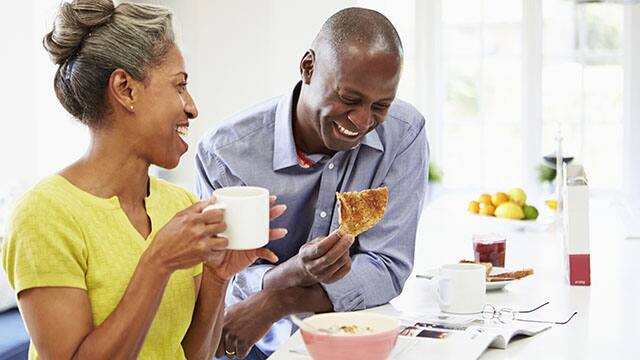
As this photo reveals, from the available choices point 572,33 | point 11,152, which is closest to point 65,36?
point 11,152

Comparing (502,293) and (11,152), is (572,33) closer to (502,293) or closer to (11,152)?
(11,152)

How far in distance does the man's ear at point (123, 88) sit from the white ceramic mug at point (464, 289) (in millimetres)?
886

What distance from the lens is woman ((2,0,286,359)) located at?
1627mm

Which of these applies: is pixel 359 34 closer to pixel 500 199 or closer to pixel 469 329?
pixel 469 329

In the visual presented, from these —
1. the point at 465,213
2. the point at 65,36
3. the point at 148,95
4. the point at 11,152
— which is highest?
the point at 65,36

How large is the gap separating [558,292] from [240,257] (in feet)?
3.63

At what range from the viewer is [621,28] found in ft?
20.7

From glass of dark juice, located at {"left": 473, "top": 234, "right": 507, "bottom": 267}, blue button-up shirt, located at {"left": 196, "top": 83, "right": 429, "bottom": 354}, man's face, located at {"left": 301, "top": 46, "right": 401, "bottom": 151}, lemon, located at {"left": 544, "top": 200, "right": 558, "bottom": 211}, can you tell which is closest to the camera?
man's face, located at {"left": 301, "top": 46, "right": 401, "bottom": 151}

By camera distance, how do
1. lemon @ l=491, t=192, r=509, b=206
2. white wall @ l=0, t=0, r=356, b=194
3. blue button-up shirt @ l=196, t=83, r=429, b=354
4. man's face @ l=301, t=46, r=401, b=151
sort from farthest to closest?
white wall @ l=0, t=0, r=356, b=194
lemon @ l=491, t=192, r=509, b=206
blue button-up shirt @ l=196, t=83, r=429, b=354
man's face @ l=301, t=46, r=401, b=151

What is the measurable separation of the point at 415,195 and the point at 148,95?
92 centimetres

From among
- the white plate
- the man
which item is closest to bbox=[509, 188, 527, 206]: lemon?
the white plate

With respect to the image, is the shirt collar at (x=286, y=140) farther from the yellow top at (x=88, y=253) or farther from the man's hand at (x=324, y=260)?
the yellow top at (x=88, y=253)

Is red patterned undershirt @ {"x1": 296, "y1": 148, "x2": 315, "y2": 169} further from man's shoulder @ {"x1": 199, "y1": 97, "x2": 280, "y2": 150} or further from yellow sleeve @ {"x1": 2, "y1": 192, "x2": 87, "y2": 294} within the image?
yellow sleeve @ {"x1": 2, "y1": 192, "x2": 87, "y2": 294}

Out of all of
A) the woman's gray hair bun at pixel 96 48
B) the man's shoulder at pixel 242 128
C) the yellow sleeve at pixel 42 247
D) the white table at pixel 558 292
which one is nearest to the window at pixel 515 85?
the white table at pixel 558 292
